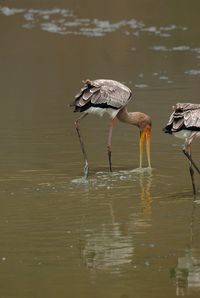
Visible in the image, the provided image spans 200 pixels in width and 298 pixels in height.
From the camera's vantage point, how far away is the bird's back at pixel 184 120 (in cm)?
1052

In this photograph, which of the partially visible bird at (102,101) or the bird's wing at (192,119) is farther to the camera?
the partially visible bird at (102,101)

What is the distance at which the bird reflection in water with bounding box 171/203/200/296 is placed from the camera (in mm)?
7477

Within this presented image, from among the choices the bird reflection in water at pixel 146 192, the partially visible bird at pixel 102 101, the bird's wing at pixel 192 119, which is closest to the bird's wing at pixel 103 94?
the partially visible bird at pixel 102 101

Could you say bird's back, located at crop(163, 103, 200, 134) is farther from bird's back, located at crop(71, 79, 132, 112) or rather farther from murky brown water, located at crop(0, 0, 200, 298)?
bird's back, located at crop(71, 79, 132, 112)

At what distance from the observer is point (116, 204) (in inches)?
408

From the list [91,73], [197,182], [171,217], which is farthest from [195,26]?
[171,217]

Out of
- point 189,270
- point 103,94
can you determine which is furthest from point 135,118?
point 189,270

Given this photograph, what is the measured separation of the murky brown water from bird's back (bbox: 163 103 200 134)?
0.75 meters

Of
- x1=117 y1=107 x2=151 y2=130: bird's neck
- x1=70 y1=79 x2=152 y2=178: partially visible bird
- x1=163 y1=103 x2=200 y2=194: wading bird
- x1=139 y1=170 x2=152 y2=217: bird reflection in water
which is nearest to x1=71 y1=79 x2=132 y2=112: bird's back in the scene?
x1=70 y1=79 x2=152 y2=178: partially visible bird

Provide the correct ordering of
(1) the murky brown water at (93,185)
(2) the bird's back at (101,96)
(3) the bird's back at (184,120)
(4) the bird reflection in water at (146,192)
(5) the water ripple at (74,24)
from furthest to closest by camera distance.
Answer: (5) the water ripple at (74,24) → (2) the bird's back at (101,96) → (3) the bird's back at (184,120) → (4) the bird reflection in water at (146,192) → (1) the murky brown water at (93,185)

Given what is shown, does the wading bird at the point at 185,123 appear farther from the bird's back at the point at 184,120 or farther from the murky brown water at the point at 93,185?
the murky brown water at the point at 93,185

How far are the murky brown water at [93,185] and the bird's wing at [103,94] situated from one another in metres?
0.84

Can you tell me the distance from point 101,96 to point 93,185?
1.28 metres

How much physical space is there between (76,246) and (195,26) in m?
19.9
